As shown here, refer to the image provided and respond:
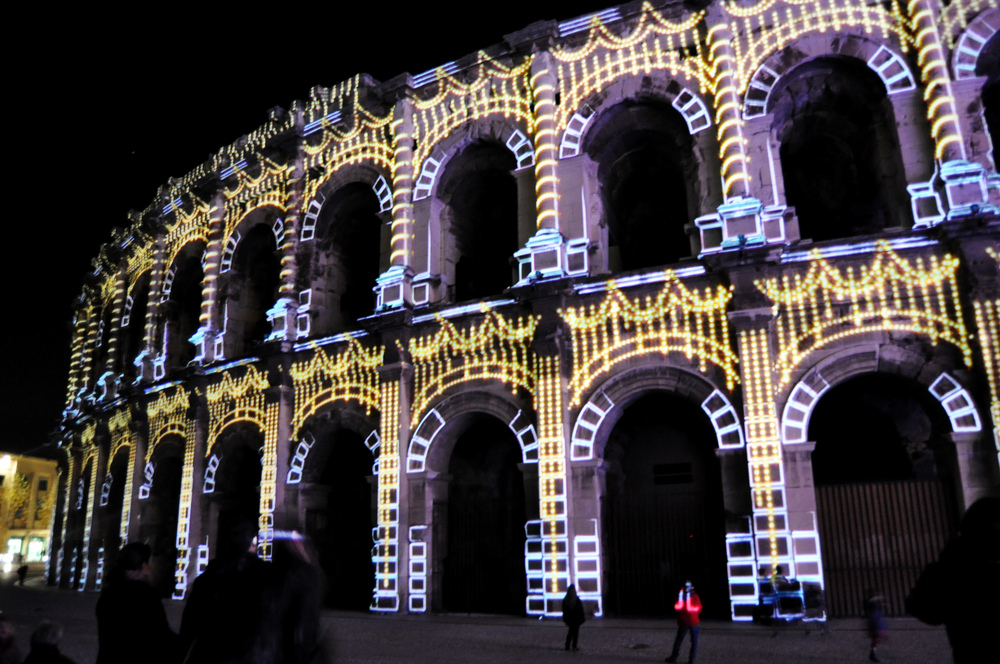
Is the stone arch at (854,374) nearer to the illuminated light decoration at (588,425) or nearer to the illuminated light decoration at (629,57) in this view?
the illuminated light decoration at (588,425)

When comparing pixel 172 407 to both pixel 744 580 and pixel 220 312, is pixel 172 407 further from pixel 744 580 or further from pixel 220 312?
pixel 744 580

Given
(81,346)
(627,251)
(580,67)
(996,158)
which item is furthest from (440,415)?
(81,346)

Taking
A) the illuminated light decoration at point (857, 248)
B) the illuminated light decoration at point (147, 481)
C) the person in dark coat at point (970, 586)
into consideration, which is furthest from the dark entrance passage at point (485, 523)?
the person in dark coat at point (970, 586)

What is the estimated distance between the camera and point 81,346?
34.9 metres

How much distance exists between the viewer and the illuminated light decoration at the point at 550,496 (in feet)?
48.1

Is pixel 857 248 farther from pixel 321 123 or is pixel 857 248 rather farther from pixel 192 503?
pixel 192 503

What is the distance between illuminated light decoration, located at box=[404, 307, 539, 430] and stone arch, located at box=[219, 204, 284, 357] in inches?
300

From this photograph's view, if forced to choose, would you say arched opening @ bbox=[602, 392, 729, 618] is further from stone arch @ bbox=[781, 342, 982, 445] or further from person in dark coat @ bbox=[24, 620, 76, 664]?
person in dark coat @ bbox=[24, 620, 76, 664]

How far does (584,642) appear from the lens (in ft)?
39.3

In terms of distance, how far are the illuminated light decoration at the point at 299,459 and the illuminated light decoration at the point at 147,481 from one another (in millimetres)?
7626

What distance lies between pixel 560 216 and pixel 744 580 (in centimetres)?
839

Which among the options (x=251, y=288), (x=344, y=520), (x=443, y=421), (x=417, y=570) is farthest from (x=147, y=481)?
(x=443, y=421)

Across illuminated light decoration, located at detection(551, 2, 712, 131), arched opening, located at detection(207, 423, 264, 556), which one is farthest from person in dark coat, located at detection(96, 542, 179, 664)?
arched opening, located at detection(207, 423, 264, 556)

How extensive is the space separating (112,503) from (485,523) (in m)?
16.5
